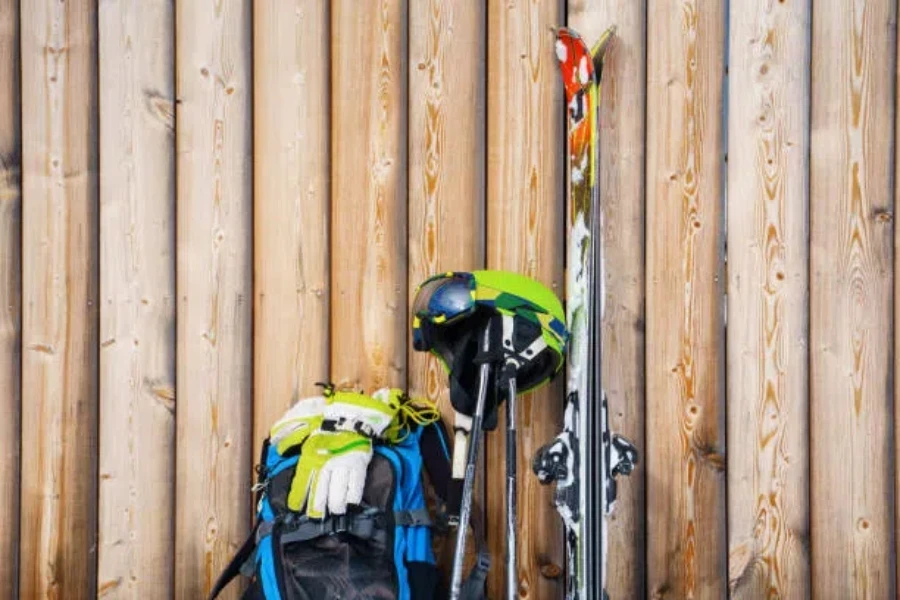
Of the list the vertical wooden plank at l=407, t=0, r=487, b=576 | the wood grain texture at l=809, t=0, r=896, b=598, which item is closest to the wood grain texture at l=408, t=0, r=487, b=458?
the vertical wooden plank at l=407, t=0, r=487, b=576

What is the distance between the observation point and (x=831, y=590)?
2.02 m

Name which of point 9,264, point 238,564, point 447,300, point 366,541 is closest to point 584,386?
point 447,300

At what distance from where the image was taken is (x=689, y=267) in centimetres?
204

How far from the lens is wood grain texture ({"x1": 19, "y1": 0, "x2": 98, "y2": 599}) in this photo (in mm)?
2182

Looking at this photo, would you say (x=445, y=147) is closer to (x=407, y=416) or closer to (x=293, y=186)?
(x=293, y=186)

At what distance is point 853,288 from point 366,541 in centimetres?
139

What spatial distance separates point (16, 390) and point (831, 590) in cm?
228

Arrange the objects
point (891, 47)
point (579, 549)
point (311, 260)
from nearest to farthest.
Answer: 1. point (579, 549)
2. point (891, 47)
3. point (311, 260)

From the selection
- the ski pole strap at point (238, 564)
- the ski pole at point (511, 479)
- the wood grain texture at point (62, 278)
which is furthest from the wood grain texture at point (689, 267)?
the wood grain texture at point (62, 278)

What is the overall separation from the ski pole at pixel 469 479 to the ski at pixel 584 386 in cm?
15

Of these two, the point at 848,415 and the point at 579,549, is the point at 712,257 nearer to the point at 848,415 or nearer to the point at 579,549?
the point at 848,415

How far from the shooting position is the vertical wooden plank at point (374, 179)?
2.11m

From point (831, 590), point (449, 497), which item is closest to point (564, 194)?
point (449, 497)

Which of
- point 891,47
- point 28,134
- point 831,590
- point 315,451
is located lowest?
point 831,590
